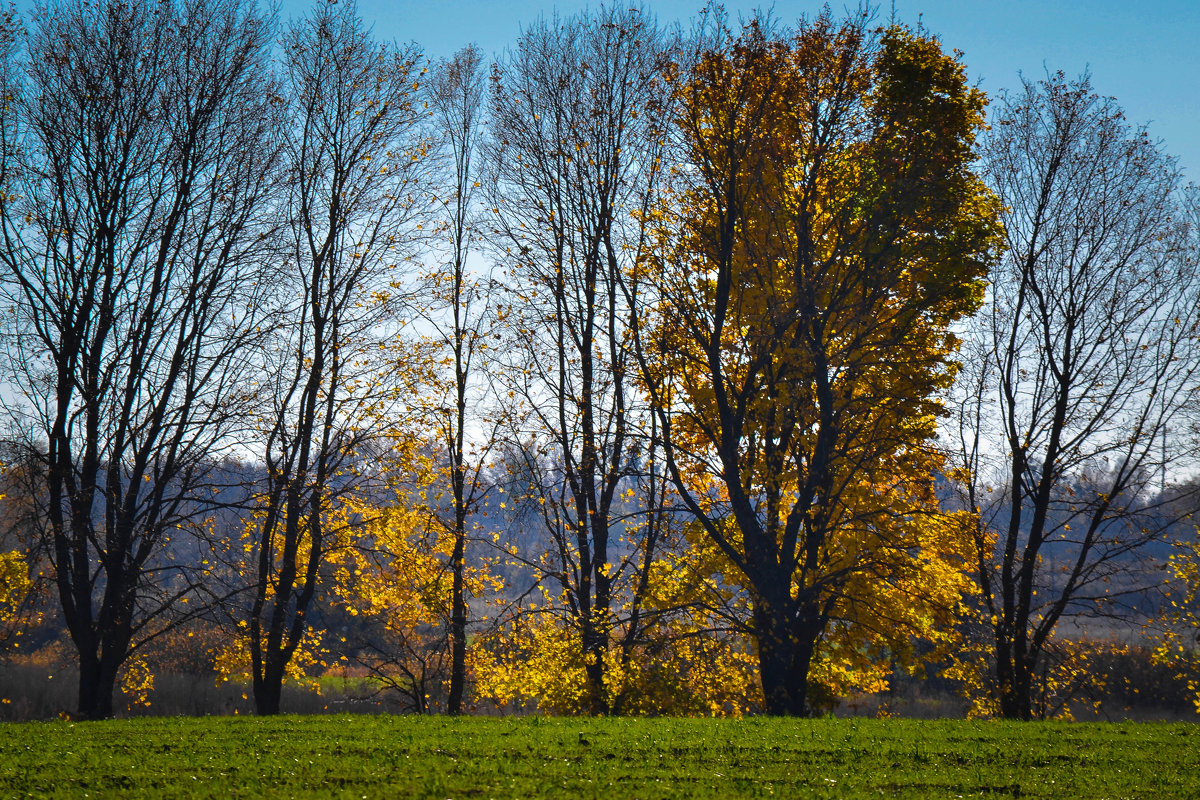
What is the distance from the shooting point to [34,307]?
14.7m

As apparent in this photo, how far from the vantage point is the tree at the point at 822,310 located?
14109mm

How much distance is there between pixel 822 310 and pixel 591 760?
8.52 m

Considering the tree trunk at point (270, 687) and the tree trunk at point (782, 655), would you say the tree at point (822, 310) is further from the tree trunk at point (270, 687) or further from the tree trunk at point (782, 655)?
the tree trunk at point (270, 687)

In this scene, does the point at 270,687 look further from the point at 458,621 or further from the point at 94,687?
the point at 458,621

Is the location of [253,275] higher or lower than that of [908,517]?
higher

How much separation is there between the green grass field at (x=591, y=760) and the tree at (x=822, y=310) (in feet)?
14.5

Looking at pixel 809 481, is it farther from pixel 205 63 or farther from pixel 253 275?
pixel 205 63

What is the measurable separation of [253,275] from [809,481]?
12.3m

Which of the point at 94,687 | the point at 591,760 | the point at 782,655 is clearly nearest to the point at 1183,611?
the point at 782,655

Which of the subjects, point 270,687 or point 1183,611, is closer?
point 1183,611

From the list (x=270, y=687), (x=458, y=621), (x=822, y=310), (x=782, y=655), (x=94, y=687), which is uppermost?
(x=822, y=310)

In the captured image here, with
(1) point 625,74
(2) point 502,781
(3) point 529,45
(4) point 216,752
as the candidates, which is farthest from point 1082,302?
(4) point 216,752

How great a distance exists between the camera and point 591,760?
25.9ft

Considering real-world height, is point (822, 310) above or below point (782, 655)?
above
